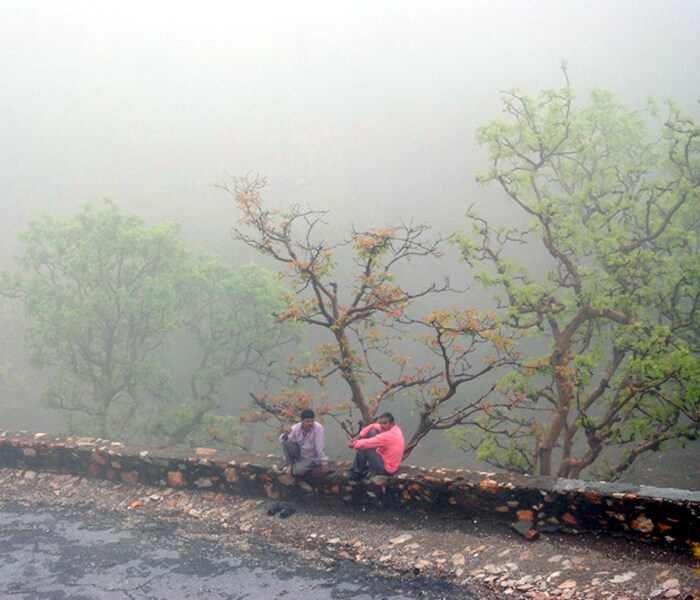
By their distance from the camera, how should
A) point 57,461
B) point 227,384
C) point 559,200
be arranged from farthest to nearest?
1. point 227,384
2. point 559,200
3. point 57,461

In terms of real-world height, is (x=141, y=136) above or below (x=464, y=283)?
above

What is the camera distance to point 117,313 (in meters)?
14.7

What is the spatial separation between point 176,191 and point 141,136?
5.85 m

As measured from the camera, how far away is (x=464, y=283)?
914 inches

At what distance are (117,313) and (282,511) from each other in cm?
962

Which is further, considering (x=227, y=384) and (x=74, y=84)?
(x=74, y=84)

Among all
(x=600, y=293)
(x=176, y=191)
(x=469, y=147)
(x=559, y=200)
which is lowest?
(x=600, y=293)

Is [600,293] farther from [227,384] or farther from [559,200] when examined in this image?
[227,384]

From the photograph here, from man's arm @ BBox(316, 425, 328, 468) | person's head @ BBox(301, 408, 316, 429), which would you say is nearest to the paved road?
man's arm @ BBox(316, 425, 328, 468)

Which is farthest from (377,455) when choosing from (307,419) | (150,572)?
(150,572)

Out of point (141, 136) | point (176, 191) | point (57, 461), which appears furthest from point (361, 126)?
point (57, 461)

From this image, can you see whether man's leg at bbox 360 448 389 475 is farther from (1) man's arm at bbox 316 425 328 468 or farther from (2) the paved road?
(2) the paved road

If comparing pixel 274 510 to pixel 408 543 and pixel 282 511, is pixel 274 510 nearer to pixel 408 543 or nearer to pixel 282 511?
pixel 282 511

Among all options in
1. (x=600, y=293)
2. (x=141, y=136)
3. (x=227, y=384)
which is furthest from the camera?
(x=141, y=136)
